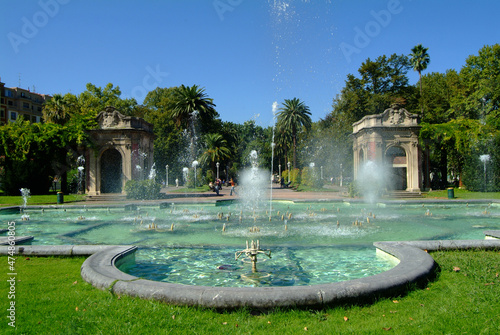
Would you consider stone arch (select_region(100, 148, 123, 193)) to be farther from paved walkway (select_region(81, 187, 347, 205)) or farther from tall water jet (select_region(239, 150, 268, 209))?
tall water jet (select_region(239, 150, 268, 209))

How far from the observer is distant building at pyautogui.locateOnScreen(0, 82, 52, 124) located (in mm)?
74500

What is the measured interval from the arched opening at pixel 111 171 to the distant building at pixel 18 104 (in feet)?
167

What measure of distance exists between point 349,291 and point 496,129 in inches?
1374

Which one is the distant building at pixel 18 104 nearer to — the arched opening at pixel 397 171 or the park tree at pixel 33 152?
the park tree at pixel 33 152

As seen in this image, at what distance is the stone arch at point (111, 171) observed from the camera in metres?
32.6

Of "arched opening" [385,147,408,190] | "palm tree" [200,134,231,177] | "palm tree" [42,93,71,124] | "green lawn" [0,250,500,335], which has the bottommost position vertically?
"green lawn" [0,250,500,335]

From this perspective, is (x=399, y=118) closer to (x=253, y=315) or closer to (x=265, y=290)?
(x=265, y=290)

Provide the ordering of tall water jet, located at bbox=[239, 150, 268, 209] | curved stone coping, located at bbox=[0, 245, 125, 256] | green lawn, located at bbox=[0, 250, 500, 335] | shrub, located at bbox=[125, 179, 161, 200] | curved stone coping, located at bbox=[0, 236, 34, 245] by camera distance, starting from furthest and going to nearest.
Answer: shrub, located at bbox=[125, 179, 161, 200], tall water jet, located at bbox=[239, 150, 268, 209], curved stone coping, located at bbox=[0, 236, 34, 245], curved stone coping, located at bbox=[0, 245, 125, 256], green lawn, located at bbox=[0, 250, 500, 335]

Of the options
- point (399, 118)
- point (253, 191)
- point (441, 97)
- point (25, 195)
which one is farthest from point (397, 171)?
point (25, 195)

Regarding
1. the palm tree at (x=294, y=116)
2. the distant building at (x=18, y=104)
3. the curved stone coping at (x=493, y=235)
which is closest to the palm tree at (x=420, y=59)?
the palm tree at (x=294, y=116)

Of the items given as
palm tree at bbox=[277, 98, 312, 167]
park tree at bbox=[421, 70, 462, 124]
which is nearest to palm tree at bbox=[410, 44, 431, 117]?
park tree at bbox=[421, 70, 462, 124]

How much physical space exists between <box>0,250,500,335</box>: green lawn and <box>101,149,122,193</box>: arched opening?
2838 cm

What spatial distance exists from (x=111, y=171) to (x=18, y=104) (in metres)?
58.9

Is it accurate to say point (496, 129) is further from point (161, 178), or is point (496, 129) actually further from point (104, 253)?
point (161, 178)
